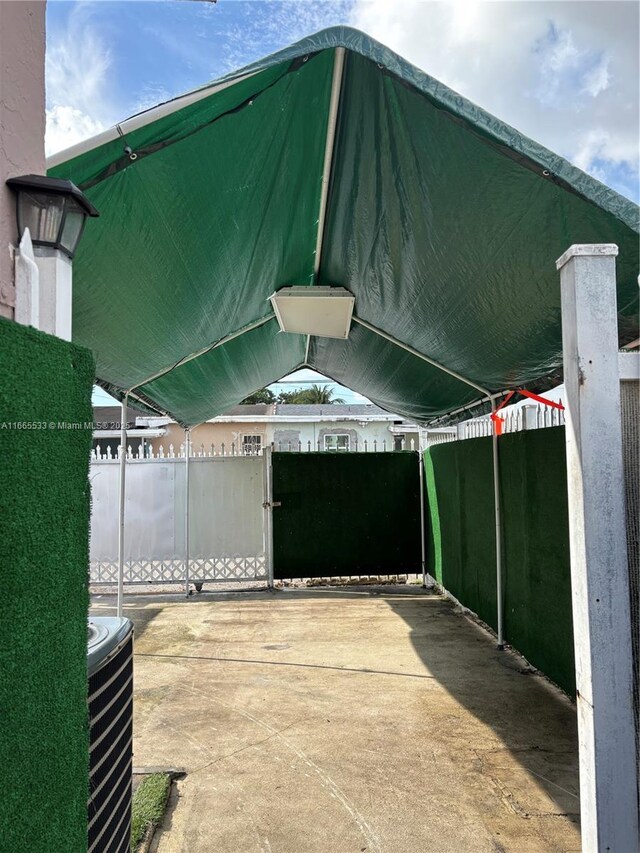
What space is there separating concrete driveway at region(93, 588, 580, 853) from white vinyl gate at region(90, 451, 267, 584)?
225cm

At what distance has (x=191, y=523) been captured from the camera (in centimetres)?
846

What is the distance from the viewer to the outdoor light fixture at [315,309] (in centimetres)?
464

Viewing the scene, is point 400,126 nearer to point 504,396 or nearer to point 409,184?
point 409,184

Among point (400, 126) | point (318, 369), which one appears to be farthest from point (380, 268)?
point (318, 369)

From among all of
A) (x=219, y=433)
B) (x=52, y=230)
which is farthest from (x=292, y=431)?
(x=52, y=230)

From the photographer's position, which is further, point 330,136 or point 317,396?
point 317,396

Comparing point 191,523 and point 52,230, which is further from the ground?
point 52,230

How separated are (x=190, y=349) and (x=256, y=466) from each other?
3.44m

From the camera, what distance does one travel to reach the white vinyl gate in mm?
8453

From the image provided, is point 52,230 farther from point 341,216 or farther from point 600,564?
point 341,216

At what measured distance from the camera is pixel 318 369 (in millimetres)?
8312

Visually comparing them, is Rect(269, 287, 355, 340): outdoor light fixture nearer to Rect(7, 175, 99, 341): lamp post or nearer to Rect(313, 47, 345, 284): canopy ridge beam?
Rect(313, 47, 345, 284): canopy ridge beam

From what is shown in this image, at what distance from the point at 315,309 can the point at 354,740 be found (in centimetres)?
312

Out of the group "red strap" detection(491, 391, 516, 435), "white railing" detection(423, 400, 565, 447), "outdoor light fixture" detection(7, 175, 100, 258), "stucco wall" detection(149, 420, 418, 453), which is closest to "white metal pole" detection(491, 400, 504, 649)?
"red strap" detection(491, 391, 516, 435)
